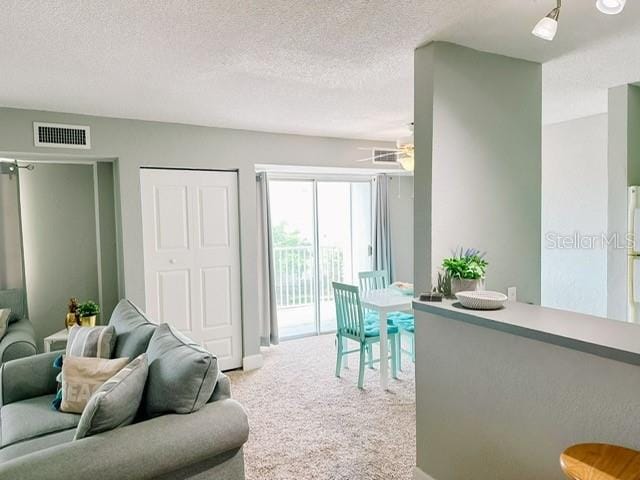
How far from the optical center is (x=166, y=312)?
14.2ft

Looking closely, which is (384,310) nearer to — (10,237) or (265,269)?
(265,269)

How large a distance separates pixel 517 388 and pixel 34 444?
2213 mm

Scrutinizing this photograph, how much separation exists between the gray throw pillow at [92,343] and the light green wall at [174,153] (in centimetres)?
132

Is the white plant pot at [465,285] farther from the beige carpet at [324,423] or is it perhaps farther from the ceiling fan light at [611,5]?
the ceiling fan light at [611,5]

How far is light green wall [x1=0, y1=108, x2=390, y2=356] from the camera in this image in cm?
369

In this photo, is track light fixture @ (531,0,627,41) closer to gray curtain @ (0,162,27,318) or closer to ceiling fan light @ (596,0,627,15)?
ceiling fan light @ (596,0,627,15)

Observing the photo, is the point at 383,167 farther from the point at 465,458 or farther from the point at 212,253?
the point at 465,458

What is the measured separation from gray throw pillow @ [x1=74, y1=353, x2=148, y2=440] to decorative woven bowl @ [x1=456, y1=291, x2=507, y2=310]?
1545 mm

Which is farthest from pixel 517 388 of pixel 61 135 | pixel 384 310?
pixel 61 135

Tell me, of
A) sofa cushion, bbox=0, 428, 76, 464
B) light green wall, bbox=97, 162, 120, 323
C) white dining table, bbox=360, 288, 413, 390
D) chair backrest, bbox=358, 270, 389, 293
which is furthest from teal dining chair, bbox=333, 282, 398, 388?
sofa cushion, bbox=0, 428, 76, 464

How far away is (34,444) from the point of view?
2.12 metres

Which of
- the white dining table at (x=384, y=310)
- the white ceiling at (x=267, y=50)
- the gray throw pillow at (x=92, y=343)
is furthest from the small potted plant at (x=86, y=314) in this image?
the white dining table at (x=384, y=310)

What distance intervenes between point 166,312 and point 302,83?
2539 mm

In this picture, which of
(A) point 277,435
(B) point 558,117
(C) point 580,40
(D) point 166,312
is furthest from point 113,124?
(B) point 558,117
